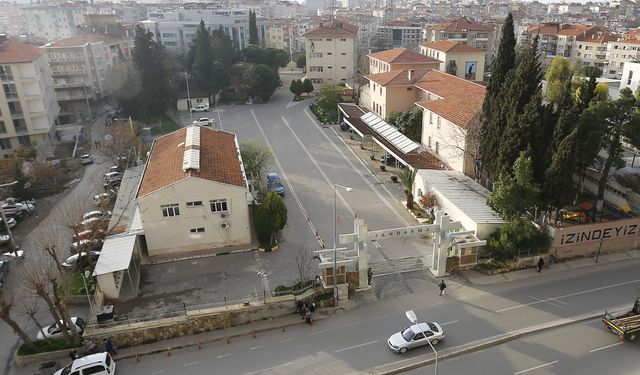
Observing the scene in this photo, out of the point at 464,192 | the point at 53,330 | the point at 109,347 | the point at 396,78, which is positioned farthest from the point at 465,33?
the point at 53,330

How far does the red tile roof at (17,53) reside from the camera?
52.9 meters

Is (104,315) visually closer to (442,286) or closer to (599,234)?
(442,286)

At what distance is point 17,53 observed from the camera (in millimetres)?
54656

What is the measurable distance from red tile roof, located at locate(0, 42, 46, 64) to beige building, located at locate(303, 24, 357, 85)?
130 feet

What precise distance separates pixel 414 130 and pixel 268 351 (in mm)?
30111

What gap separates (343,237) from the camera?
25.5 metres

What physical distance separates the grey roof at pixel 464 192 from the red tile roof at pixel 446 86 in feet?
33.4

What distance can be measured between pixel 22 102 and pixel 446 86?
48192 millimetres

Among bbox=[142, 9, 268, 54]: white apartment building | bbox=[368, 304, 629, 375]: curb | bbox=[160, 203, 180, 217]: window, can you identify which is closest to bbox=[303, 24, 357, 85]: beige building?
bbox=[142, 9, 268, 54]: white apartment building

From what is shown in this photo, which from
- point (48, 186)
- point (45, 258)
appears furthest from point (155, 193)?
point (48, 186)

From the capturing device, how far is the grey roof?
1189 inches

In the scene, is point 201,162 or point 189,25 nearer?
point 201,162

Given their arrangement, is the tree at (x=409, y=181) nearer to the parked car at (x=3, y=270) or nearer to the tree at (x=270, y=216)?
the tree at (x=270, y=216)

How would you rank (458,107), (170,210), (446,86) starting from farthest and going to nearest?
(446,86)
(458,107)
(170,210)
